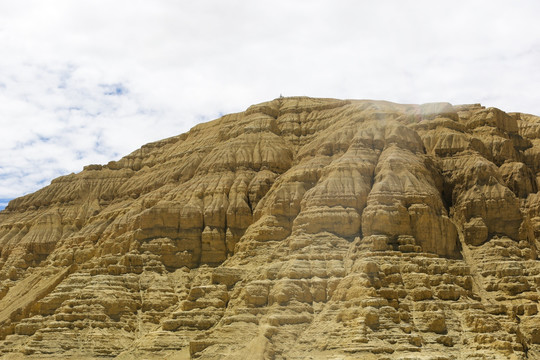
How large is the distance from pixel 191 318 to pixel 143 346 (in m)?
5.87

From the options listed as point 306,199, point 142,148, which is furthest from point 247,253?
point 142,148

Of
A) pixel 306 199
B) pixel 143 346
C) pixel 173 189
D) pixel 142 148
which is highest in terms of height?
pixel 142 148

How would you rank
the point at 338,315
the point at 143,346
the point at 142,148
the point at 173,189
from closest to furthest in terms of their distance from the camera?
the point at 338,315, the point at 143,346, the point at 173,189, the point at 142,148

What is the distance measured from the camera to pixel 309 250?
87.6 metres

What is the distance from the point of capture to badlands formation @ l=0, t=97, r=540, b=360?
77938 mm

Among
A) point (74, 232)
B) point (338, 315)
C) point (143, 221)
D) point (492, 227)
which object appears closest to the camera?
point (338, 315)

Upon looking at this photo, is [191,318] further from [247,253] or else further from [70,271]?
[70,271]

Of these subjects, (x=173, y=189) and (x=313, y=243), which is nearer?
(x=313, y=243)

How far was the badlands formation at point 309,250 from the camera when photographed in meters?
77.9

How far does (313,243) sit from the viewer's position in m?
88.4

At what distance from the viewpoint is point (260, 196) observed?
10594cm

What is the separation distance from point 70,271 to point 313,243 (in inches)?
1487

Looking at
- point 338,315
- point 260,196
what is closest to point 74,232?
point 260,196

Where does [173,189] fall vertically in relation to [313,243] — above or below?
above
